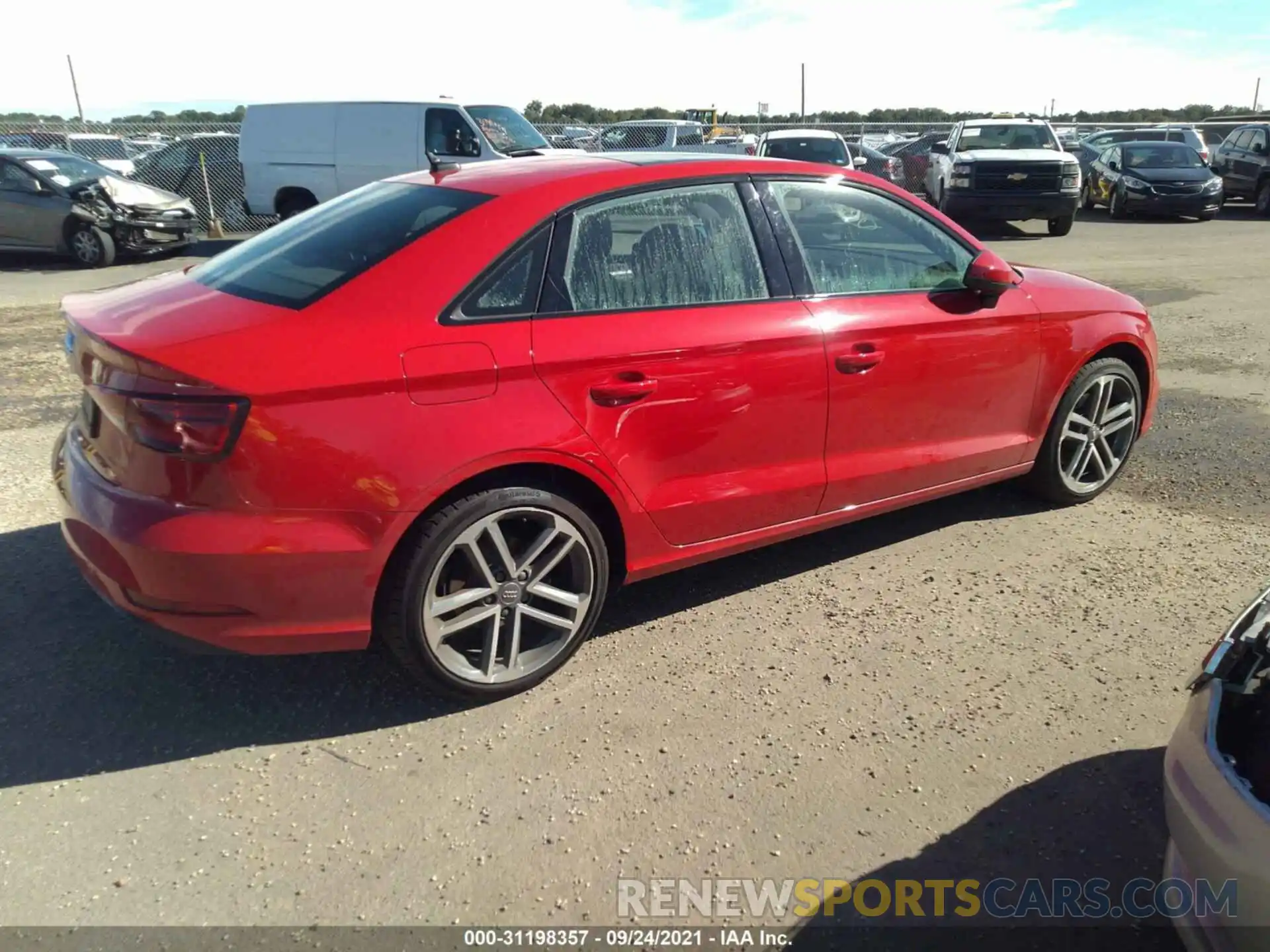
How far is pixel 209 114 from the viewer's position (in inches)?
2030

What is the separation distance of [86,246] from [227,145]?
228 inches

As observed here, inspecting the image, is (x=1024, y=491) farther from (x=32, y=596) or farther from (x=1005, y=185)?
(x=1005, y=185)

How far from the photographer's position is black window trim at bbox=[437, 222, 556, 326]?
2973 millimetres

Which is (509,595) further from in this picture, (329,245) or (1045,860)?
(1045,860)

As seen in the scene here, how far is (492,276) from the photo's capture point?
3.06m

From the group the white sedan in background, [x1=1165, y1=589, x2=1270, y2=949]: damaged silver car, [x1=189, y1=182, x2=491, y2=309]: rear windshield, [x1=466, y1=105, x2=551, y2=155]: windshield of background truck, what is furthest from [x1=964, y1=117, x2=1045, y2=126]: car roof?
[x1=1165, y1=589, x2=1270, y2=949]: damaged silver car

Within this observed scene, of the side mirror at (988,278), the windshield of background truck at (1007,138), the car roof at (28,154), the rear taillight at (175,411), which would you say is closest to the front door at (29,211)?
the car roof at (28,154)

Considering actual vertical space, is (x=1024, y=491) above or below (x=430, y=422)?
below

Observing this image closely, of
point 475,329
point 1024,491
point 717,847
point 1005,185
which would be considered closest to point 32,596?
point 475,329

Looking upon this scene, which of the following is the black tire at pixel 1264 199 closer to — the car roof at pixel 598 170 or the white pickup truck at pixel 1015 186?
the white pickup truck at pixel 1015 186

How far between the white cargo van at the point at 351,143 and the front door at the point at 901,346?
1061 centimetres

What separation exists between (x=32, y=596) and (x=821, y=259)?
3326mm

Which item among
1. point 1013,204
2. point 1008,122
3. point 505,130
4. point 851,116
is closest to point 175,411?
point 505,130

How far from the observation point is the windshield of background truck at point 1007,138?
17141 millimetres
